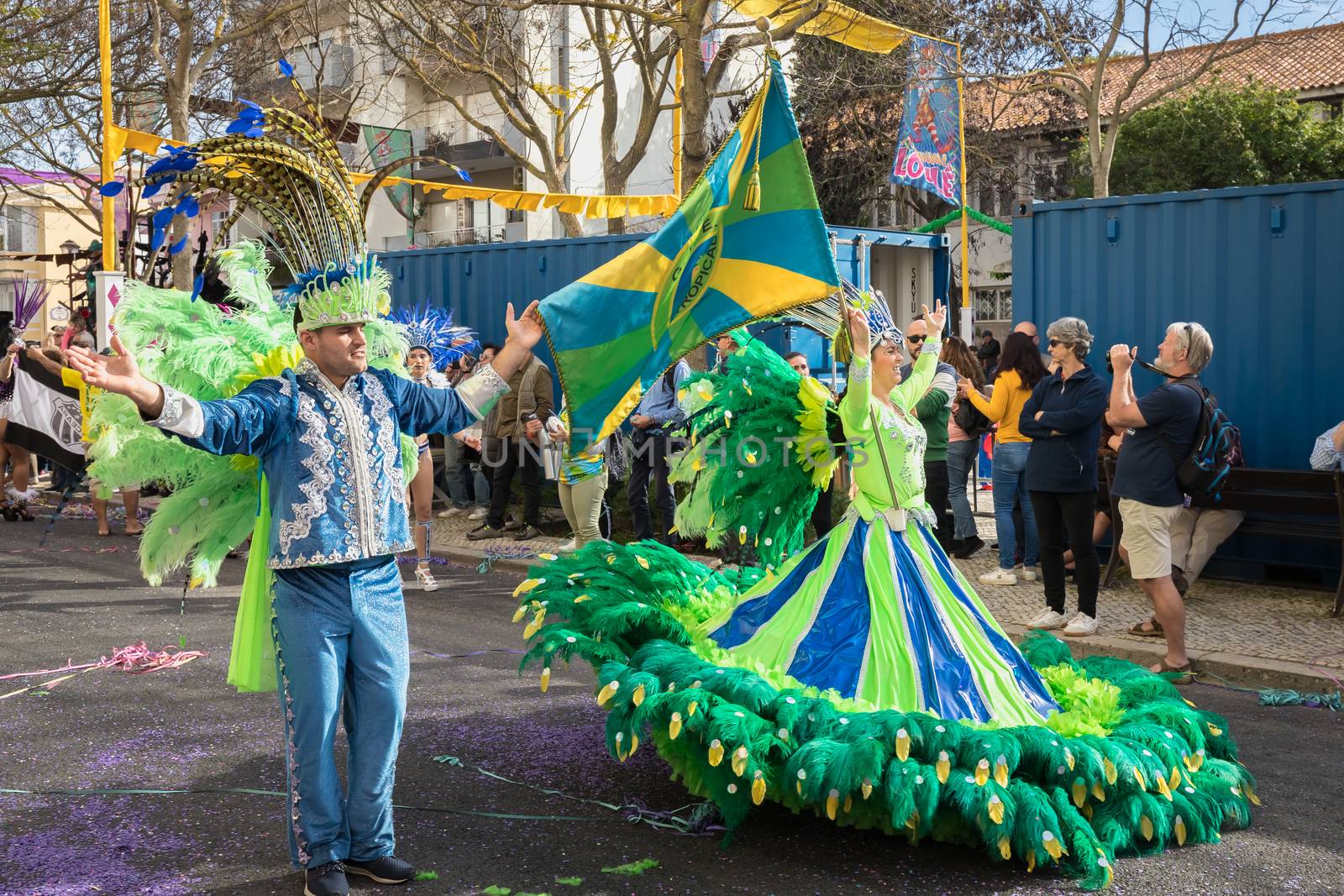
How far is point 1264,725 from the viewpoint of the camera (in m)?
5.70

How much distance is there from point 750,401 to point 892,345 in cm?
62

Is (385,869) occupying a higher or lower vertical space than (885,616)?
lower

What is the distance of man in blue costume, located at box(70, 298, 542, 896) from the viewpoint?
151 inches

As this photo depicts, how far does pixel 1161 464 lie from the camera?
21.5ft

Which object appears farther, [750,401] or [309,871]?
[750,401]

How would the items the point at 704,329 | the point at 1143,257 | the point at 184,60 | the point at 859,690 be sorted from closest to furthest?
the point at 859,690 < the point at 704,329 < the point at 1143,257 < the point at 184,60

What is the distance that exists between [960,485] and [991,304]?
79.1ft

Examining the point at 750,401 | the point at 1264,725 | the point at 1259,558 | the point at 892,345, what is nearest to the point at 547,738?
the point at 750,401

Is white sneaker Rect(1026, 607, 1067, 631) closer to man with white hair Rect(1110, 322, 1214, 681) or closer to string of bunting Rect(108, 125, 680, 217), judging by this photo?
man with white hair Rect(1110, 322, 1214, 681)

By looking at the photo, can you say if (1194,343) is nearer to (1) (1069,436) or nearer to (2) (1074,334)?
(2) (1074,334)

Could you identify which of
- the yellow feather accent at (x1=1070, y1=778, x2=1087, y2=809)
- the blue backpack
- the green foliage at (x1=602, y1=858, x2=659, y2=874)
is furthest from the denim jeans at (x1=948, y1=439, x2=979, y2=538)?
the green foliage at (x1=602, y1=858, x2=659, y2=874)

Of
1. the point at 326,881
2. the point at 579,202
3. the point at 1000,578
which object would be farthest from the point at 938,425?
the point at 326,881

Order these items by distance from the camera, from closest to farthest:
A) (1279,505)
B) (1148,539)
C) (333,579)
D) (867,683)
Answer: (333,579), (867,683), (1148,539), (1279,505)

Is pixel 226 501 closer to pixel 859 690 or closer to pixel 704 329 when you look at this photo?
pixel 704 329
